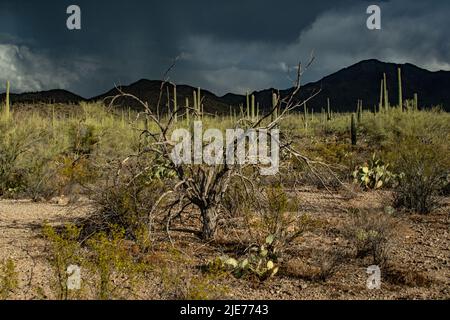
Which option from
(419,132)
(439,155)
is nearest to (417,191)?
(439,155)

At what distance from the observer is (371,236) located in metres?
6.64

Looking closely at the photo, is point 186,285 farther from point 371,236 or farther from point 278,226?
point 371,236

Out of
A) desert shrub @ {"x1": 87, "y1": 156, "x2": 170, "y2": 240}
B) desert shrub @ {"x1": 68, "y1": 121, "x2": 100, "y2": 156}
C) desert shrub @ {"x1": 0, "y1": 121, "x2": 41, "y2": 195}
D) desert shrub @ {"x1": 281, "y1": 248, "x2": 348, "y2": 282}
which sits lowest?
desert shrub @ {"x1": 281, "y1": 248, "x2": 348, "y2": 282}

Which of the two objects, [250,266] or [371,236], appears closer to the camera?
[250,266]

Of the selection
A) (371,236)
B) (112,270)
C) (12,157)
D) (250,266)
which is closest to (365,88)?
(12,157)

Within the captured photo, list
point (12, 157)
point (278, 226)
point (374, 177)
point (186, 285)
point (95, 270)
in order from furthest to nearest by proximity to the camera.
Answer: point (12, 157) → point (374, 177) → point (278, 226) → point (95, 270) → point (186, 285)

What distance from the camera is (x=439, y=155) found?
34.1ft

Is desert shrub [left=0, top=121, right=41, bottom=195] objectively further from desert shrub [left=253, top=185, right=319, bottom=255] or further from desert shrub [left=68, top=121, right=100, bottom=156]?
desert shrub [left=253, top=185, right=319, bottom=255]

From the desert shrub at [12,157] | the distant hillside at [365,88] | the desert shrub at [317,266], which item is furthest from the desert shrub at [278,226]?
the distant hillside at [365,88]

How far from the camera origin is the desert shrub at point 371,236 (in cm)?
634

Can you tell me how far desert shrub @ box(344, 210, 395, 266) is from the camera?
20.8ft

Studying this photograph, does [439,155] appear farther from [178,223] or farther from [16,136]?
[16,136]

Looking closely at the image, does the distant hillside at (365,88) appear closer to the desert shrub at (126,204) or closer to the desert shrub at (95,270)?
the desert shrub at (126,204)

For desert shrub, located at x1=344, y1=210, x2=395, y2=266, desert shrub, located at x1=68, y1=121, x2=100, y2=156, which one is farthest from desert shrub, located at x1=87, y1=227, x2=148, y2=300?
desert shrub, located at x1=68, y1=121, x2=100, y2=156
